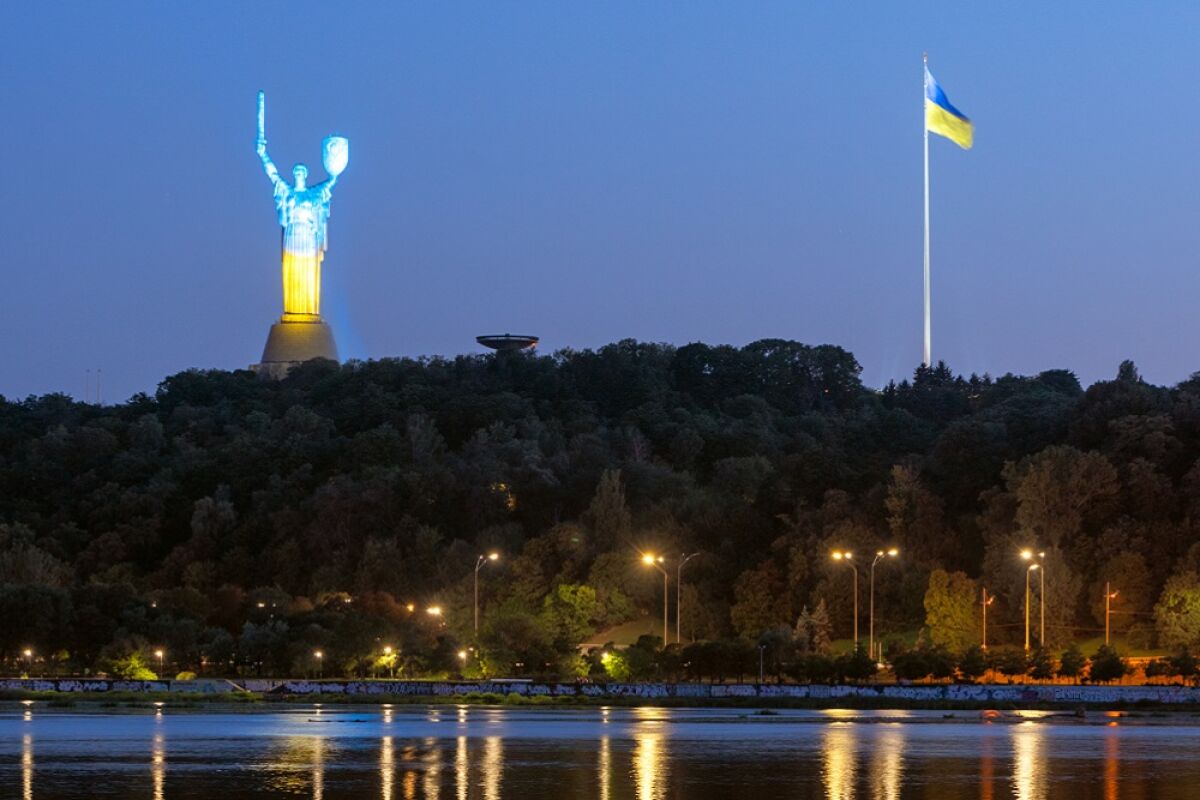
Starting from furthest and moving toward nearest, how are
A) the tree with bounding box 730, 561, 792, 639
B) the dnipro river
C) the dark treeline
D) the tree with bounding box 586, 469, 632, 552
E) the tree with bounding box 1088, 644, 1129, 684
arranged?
the tree with bounding box 586, 469, 632, 552, the tree with bounding box 730, 561, 792, 639, the dark treeline, the tree with bounding box 1088, 644, 1129, 684, the dnipro river

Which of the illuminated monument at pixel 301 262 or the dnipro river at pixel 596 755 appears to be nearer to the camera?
the dnipro river at pixel 596 755

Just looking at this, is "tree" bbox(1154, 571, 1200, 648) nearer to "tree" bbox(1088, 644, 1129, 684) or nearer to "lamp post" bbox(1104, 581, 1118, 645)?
"lamp post" bbox(1104, 581, 1118, 645)

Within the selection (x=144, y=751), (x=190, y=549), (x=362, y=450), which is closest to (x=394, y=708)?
(x=144, y=751)

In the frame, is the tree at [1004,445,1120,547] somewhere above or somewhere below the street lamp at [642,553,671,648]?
above

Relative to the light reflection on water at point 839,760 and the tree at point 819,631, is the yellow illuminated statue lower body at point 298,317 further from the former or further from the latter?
the light reflection on water at point 839,760

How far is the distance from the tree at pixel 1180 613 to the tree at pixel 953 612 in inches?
241

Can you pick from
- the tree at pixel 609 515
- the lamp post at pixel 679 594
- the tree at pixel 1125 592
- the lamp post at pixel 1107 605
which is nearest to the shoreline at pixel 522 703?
the lamp post at pixel 1107 605

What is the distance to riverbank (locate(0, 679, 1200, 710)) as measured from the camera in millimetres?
58219

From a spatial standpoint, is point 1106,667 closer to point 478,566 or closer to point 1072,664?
point 1072,664

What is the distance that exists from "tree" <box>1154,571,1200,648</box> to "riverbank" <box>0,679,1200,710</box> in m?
7.37

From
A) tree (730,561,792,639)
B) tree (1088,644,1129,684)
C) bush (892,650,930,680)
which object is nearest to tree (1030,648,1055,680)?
tree (1088,644,1129,684)

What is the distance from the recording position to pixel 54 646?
73.1 metres

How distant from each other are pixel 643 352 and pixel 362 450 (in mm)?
31301

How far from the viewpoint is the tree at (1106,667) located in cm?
6191
